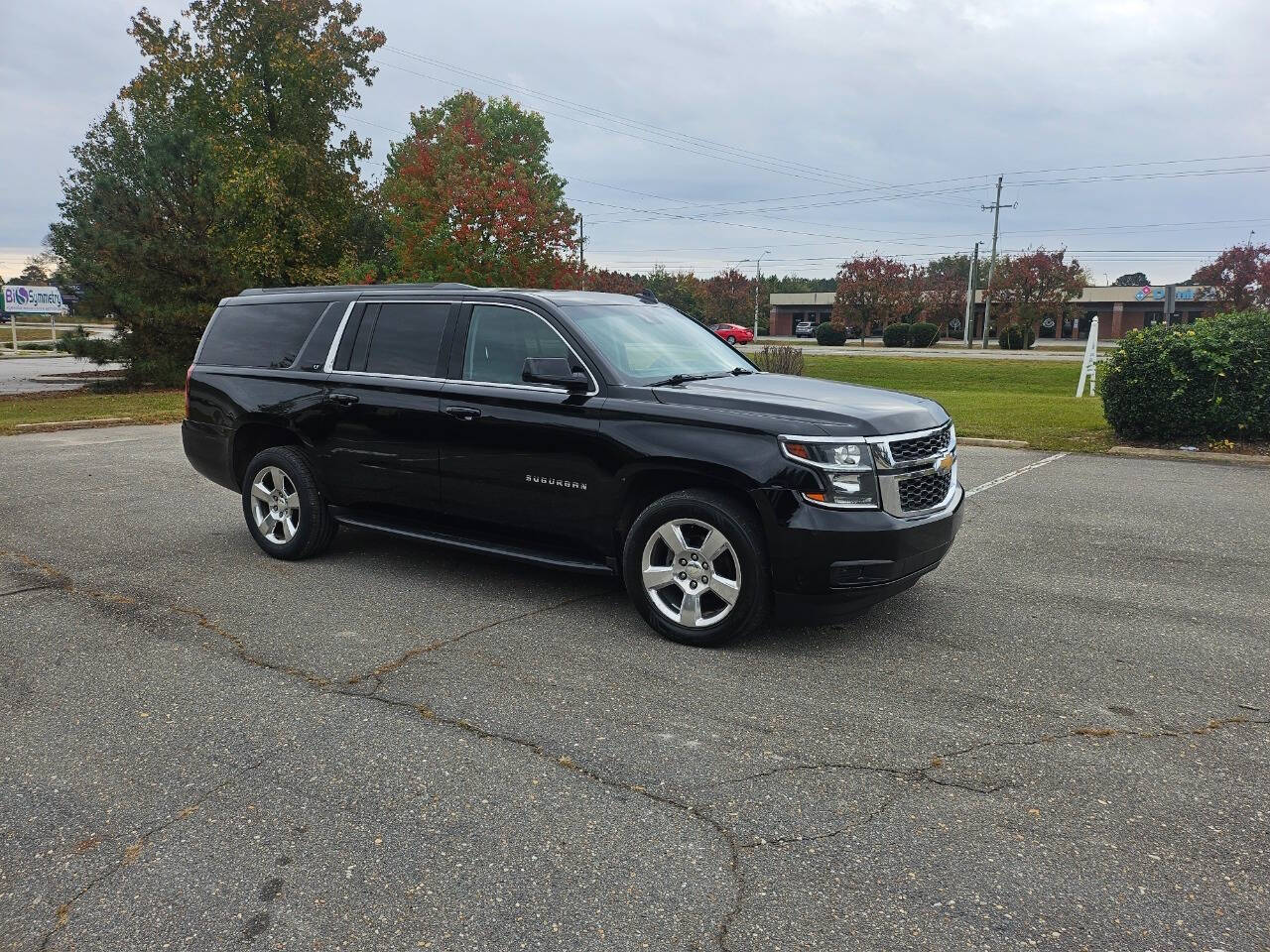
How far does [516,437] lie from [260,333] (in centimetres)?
259

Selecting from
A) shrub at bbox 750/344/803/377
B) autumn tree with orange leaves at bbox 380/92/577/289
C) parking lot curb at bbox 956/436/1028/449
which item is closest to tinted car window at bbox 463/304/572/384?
parking lot curb at bbox 956/436/1028/449

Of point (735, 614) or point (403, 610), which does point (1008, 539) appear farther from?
point (403, 610)

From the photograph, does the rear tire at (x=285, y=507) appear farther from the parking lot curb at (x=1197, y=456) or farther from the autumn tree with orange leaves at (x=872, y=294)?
the autumn tree with orange leaves at (x=872, y=294)

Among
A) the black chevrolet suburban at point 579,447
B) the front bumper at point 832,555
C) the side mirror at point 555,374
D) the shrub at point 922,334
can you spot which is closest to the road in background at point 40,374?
the black chevrolet suburban at point 579,447

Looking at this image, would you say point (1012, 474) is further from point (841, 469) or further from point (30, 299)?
point (30, 299)

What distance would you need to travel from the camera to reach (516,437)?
5539 millimetres

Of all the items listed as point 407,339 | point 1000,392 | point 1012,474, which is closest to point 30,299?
point 1000,392

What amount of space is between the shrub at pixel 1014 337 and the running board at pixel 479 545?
190ft

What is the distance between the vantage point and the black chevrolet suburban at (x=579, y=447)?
471cm

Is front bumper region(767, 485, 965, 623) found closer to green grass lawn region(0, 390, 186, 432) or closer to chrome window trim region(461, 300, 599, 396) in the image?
chrome window trim region(461, 300, 599, 396)

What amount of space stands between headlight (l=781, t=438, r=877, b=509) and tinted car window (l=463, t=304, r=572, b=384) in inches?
63.4

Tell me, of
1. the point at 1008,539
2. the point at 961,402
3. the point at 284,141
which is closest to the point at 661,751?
the point at 1008,539

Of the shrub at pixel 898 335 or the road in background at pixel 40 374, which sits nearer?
the road in background at pixel 40 374

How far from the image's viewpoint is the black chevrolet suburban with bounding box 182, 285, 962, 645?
185 inches
